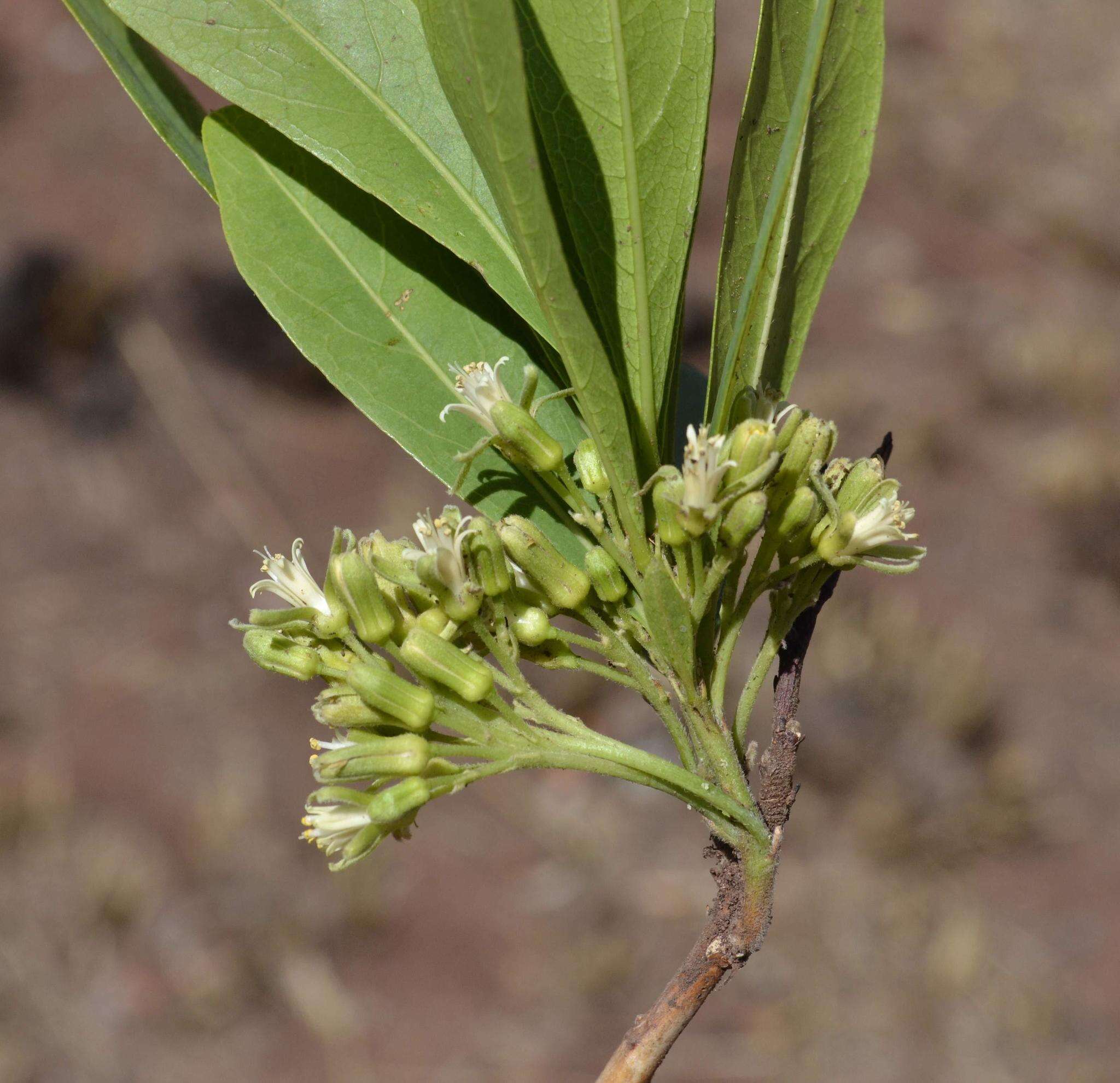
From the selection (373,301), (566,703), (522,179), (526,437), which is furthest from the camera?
(566,703)

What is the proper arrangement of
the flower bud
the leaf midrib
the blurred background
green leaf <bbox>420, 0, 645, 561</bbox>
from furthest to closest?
1. the blurred background
2. the leaf midrib
3. the flower bud
4. green leaf <bbox>420, 0, 645, 561</bbox>

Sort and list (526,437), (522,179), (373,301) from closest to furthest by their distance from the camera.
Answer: (522,179) → (526,437) → (373,301)

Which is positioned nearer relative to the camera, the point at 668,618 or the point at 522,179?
the point at 522,179

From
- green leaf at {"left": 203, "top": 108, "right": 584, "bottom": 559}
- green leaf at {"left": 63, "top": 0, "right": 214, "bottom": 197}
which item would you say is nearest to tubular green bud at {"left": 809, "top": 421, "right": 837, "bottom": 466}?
green leaf at {"left": 203, "top": 108, "right": 584, "bottom": 559}

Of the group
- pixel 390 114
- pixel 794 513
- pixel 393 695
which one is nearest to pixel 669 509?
pixel 794 513

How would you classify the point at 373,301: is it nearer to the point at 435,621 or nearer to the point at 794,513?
the point at 435,621

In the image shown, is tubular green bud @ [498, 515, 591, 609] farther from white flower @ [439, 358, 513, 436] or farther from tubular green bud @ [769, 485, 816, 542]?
tubular green bud @ [769, 485, 816, 542]

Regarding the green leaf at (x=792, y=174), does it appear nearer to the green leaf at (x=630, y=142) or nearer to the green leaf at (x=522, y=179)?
the green leaf at (x=630, y=142)

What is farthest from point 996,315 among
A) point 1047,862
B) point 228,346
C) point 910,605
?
point 228,346
